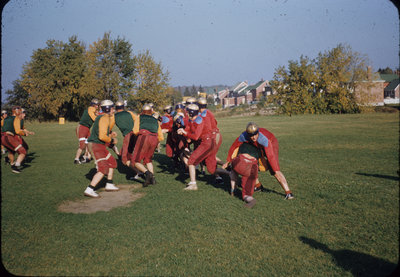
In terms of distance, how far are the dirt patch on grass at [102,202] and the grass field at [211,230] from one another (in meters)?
0.21

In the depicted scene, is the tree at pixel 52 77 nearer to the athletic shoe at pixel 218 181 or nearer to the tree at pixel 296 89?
the tree at pixel 296 89

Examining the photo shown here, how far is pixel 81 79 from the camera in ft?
161

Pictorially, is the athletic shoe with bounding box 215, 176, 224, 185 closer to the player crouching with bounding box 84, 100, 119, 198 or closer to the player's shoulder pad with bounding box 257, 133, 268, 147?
the player's shoulder pad with bounding box 257, 133, 268, 147

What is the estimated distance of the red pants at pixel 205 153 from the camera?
816cm

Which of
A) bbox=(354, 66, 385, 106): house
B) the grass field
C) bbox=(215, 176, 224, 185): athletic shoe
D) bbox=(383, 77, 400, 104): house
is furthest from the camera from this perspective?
bbox=(383, 77, 400, 104): house

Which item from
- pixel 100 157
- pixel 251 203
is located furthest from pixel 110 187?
pixel 251 203

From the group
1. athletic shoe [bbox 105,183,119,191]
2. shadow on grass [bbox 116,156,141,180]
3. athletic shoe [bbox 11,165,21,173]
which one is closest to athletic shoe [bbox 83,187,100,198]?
athletic shoe [bbox 105,183,119,191]

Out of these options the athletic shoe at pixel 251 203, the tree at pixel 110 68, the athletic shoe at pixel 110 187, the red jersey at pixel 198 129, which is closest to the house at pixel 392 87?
the tree at pixel 110 68

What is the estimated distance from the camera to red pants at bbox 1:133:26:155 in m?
11.1

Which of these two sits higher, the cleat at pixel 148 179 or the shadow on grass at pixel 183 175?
the cleat at pixel 148 179

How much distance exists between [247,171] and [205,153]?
1.60 metres

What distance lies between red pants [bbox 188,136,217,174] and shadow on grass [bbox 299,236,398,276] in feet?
13.3

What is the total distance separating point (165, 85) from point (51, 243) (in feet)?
165

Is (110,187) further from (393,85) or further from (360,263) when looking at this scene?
(393,85)
